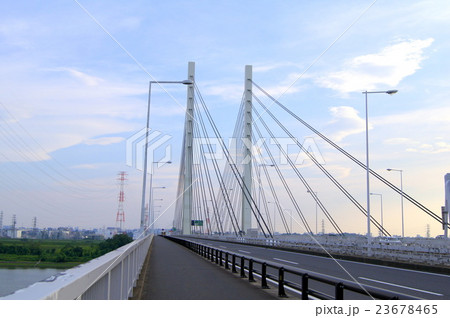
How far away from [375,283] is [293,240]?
85.1ft

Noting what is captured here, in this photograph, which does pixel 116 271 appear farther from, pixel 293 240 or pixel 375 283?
pixel 293 240

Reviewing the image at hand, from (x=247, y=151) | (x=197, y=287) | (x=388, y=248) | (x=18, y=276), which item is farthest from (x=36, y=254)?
(x=247, y=151)

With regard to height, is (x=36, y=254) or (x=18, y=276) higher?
(x=36, y=254)

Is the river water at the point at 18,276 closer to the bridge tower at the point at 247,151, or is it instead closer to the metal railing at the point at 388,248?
the metal railing at the point at 388,248

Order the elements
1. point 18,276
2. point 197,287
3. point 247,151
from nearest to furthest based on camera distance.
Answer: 1. point 18,276
2. point 197,287
3. point 247,151

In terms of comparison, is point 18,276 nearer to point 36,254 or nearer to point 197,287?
point 36,254

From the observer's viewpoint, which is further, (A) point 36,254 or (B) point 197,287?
(A) point 36,254

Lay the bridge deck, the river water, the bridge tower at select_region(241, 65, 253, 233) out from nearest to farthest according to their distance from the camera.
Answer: the river water → the bridge deck → the bridge tower at select_region(241, 65, 253, 233)

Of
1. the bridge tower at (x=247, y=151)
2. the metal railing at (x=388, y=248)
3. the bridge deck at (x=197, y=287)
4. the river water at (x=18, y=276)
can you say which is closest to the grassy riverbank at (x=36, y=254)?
the river water at (x=18, y=276)

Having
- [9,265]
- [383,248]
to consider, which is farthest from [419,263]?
[9,265]

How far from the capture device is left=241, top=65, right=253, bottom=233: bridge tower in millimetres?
44625

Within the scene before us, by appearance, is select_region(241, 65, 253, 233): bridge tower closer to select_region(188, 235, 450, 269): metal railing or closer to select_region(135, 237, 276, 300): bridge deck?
select_region(188, 235, 450, 269): metal railing

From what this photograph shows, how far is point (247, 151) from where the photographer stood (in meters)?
45.1

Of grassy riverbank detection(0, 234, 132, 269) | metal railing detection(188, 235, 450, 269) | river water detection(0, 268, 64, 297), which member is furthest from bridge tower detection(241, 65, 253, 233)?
river water detection(0, 268, 64, 297)
